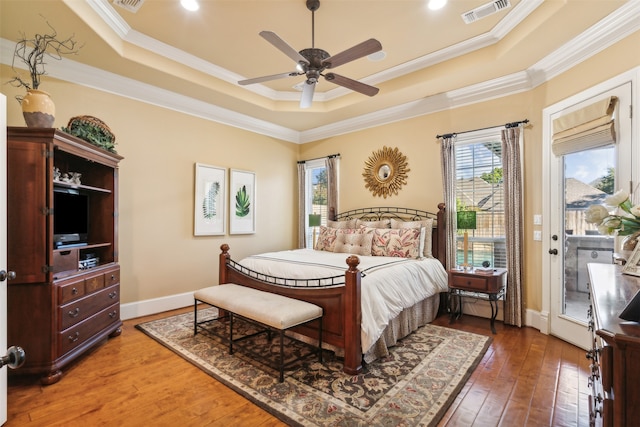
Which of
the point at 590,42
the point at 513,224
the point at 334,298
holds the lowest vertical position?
the point at 334,298

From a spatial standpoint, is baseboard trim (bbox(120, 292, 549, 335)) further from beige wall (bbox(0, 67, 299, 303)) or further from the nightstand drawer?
the nightstand drawer

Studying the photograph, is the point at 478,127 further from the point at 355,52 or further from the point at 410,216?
the point at 355,52

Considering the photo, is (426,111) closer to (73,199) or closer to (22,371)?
(73,199)

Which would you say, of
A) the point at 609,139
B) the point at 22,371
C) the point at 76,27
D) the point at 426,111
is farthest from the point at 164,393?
the point at 426,111

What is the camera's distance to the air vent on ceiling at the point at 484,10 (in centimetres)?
273

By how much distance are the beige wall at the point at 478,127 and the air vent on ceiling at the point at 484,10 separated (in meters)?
1.05

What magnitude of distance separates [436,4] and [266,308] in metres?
3.11

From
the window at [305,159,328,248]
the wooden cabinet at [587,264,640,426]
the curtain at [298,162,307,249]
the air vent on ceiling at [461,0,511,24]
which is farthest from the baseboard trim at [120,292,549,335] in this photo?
the air vent on ceiling at [461,0,511,24]

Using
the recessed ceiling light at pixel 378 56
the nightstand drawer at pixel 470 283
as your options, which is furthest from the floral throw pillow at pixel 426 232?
the recessed ceiling light at pixel 378 56

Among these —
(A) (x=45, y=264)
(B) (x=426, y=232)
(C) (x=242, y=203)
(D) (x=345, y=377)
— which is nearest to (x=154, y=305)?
(A) (x=45, y=264)

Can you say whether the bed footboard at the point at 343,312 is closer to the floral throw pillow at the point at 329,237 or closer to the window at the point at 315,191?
the floral throw pillow at the point at 329,237

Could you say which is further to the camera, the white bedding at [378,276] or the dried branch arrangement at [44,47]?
the dried branch arrangement at [44,47]

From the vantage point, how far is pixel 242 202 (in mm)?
5176

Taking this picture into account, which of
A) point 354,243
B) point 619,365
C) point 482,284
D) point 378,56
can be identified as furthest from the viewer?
point 354,243
